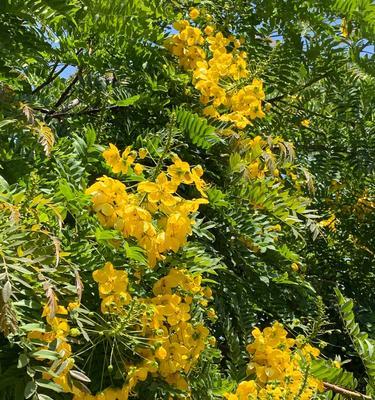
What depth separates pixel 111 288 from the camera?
1.14 metres

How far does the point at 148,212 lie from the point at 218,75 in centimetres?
85

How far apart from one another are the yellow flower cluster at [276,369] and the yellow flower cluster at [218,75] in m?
0.64

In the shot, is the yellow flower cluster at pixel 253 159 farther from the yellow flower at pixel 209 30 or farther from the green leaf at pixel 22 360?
the green leaf at pixel 22 360

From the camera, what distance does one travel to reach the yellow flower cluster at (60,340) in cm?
101

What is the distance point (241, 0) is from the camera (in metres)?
2.22

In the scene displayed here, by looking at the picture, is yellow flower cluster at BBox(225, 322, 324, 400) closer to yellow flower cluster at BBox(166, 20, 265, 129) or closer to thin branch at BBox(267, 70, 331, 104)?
yellow flower cluster at BBox(166, 20, 265, 129)

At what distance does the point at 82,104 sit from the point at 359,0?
0.95 m

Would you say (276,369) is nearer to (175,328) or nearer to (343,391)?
(343,391)

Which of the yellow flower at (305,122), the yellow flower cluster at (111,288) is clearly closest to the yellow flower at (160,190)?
the yellow flower cluster at (111,288)

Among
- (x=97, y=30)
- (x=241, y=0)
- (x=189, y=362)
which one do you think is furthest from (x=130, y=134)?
(x=189, y=362)

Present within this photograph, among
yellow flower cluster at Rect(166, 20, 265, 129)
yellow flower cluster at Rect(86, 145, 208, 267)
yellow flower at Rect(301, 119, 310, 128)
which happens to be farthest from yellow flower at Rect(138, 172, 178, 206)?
yellow flower at Rect(301, 119, 310, 128)

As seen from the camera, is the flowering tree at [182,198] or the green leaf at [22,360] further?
the flowering tree at [182,198]

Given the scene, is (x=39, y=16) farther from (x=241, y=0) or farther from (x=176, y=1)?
(x=241, y=0)

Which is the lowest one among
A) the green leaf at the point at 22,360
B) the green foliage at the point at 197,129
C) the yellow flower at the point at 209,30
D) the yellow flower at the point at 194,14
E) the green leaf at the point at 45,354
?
the green leaf at the point at 22,360
